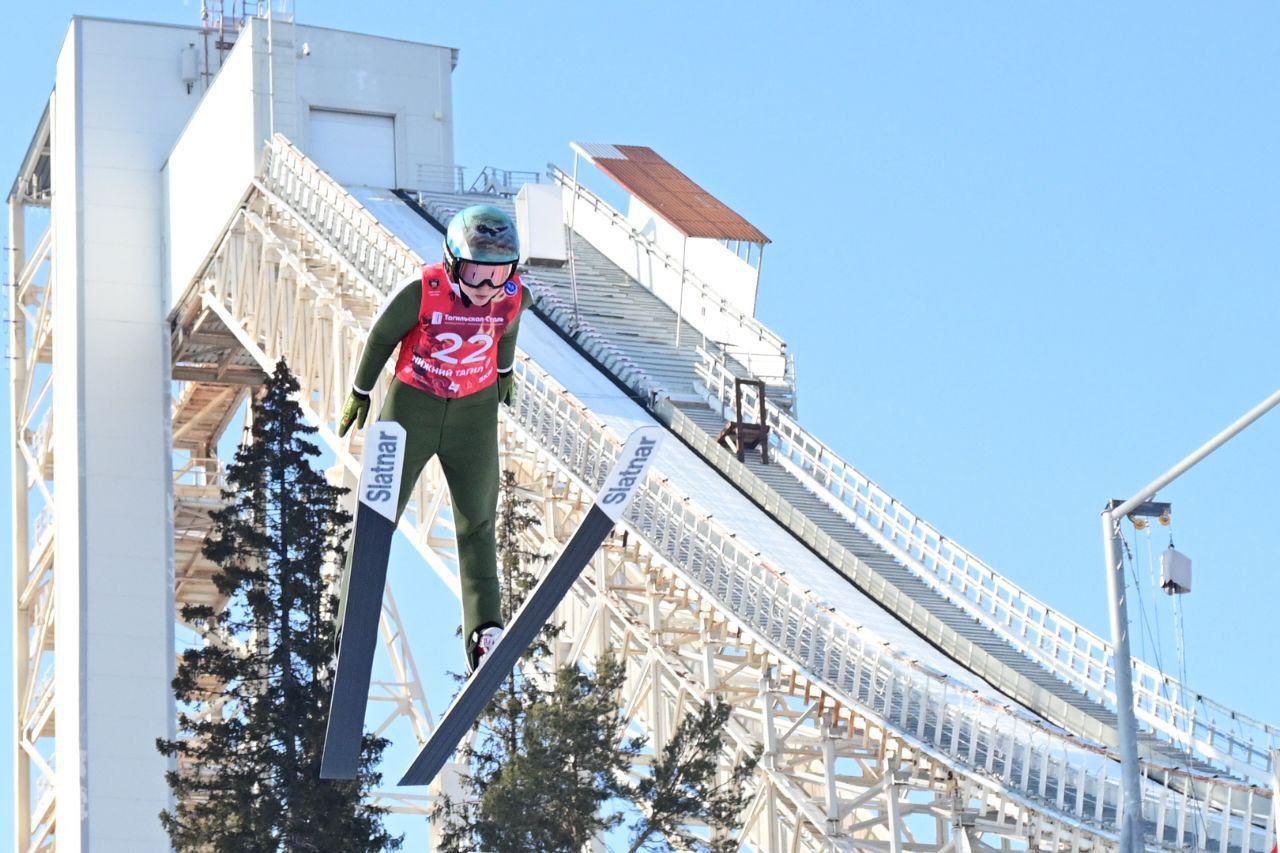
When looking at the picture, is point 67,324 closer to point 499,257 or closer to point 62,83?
point 62,83

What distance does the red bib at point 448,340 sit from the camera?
46.8ft

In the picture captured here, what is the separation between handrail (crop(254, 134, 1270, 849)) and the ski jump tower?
0.04 meters

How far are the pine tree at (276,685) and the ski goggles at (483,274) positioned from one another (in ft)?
47.0

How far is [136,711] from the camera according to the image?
42.6m

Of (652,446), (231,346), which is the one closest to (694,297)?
(231,346)

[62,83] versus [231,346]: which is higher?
[62,83]

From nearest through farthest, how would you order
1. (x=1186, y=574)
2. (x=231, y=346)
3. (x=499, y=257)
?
(x=499, y=257) < (x=1186, y=574) < (x=231, y=346)

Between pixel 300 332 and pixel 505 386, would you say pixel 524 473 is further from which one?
pixel 505 386

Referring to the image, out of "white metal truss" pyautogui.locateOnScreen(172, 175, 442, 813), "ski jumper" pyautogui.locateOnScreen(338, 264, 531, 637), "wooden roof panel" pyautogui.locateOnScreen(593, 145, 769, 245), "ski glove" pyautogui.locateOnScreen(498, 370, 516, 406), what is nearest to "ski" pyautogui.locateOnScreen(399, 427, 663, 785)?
"ski jumper" pyautogui.locateOnScreen(338, 264, 531, 637)

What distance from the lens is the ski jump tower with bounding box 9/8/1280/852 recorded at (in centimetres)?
2834

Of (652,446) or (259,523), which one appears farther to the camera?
(259,523)

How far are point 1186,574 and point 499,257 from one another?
8.85 m

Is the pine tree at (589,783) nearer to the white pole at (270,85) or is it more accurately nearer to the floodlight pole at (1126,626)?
the floodlight pole at (1126,626)

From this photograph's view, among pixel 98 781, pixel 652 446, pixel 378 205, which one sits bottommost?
pixel 98 781
